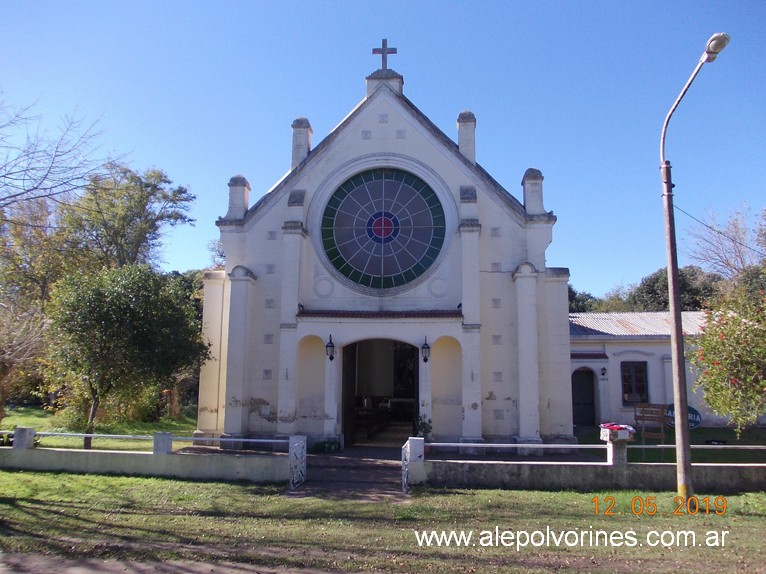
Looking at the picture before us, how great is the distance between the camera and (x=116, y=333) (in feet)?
51.4

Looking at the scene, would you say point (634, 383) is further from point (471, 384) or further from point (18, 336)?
point (18, 336)

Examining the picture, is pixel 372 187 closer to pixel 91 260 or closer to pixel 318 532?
pixel 318 532

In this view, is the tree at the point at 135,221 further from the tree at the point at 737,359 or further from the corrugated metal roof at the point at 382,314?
the tree at the point at 737,359

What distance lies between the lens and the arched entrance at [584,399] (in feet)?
82.8

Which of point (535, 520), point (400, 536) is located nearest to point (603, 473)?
point (535, 520)

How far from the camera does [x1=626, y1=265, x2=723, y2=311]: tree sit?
3706 centimetres

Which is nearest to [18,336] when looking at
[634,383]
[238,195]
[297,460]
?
[238,195]

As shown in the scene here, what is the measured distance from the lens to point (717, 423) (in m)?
24.2

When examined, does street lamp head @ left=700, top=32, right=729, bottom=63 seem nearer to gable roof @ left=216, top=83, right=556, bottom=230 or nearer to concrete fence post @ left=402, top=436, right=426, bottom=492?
concrete fence post @ left=402, top=436, right=426, bottom=492

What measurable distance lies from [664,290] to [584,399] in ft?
77.8

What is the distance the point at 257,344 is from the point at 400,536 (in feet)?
37.3

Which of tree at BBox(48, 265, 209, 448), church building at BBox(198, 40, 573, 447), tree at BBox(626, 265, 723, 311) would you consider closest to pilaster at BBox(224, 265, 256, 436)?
church building at BBox(198, 40, 573, 447)

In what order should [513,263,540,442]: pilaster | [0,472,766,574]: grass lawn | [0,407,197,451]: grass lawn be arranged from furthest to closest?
[0,407,197,451]: grass lawn
[513,263,540,442]: pilaster
[0,472,766,574]: grass lawn

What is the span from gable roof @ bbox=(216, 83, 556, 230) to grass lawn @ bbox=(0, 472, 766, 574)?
33.9 feet
